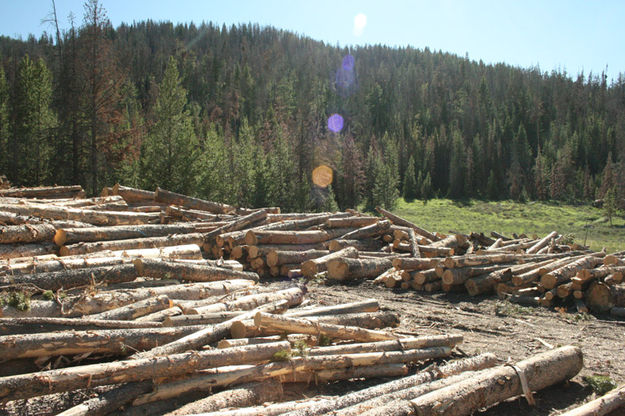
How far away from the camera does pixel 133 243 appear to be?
10250 mm

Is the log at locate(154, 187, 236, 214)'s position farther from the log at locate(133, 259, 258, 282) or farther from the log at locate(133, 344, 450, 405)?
the log at locate(133, 344, 450, 405)

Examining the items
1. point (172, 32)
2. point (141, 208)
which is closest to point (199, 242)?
point (141, 208)

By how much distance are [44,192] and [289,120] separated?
191 feet

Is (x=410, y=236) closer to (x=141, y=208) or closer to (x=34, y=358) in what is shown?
(x=141, y=208)

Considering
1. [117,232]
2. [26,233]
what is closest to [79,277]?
[26,233]

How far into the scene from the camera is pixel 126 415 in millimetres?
3818

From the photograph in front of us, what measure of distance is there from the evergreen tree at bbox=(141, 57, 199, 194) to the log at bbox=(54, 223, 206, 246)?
47.5 ft

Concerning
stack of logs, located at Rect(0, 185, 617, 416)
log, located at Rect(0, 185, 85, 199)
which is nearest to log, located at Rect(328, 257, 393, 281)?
stack of logs, located at Rect(0, 185, 617, 416)

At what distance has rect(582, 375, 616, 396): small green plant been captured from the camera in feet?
17.4

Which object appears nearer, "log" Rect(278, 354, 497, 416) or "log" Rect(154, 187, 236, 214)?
"log" Rect(278, 354, 497, 416)

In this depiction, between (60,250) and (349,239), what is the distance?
305 inches

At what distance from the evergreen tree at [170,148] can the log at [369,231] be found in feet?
49.0

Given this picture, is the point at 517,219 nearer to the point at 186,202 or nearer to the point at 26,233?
the point at 186,202

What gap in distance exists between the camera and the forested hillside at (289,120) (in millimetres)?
25156
